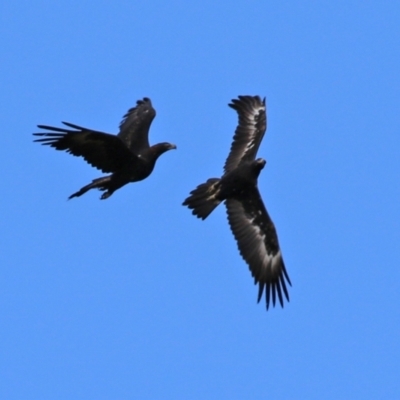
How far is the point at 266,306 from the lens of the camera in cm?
2394

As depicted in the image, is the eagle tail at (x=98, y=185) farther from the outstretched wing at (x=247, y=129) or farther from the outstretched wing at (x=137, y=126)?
the outstretched wing at (x=247, y=129)

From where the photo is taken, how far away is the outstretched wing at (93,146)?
2278cm

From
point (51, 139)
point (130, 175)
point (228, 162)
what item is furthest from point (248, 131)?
point (51, 139)

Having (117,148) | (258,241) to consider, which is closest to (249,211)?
(258,241)

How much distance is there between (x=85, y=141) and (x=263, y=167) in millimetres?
3054

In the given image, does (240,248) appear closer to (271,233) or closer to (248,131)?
(271,233)

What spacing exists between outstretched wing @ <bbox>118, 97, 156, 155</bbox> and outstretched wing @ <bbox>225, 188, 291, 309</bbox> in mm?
2268

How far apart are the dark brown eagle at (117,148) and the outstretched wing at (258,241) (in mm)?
1702

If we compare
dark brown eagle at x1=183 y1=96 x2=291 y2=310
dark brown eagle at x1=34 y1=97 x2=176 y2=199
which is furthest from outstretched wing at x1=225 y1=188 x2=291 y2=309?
dark brown eagle at x1=34 y1=97 x2=176 y2=199

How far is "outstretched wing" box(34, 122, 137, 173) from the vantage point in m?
22.8

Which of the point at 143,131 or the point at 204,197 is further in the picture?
the point at 143,131

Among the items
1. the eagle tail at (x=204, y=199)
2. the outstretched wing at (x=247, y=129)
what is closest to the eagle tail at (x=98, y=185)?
the eagle tail at (x=204, y=199)

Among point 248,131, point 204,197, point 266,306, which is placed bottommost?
point 266,306

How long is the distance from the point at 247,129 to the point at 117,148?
273 centimetres
